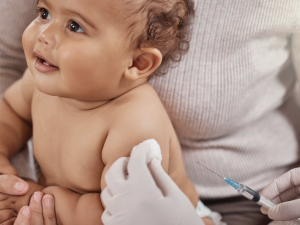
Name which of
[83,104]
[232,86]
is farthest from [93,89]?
[232,86]

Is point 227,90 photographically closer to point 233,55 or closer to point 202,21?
point 233,55

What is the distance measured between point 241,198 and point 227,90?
408mm

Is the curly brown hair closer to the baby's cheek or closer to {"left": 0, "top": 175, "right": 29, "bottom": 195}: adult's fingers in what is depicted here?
the baby's cheek

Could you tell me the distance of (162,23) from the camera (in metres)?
0.66

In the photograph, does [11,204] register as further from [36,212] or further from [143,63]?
[143,63]

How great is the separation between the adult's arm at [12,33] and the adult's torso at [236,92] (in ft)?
1.57

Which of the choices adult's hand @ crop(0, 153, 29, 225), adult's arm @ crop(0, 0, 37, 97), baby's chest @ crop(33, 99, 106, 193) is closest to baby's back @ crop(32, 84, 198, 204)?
baby's chest @ crop(33, 99, 106, 193)

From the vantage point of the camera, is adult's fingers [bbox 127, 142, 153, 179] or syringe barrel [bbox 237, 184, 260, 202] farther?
syringe barrel [bbox 237, 184, 260, 202]

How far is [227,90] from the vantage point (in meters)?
0.87

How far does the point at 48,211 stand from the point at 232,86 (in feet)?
2.07

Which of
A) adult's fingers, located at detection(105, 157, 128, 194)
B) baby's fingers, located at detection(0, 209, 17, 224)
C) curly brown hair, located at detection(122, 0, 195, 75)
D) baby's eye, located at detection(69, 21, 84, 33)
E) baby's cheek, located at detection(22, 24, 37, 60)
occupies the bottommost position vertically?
baby's fingers, located at detection(0, 209, 17, 224)

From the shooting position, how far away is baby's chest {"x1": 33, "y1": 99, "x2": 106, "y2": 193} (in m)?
0.70

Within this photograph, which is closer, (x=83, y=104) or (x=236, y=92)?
(x=83, y=104)

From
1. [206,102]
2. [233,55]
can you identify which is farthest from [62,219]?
[233,55]
